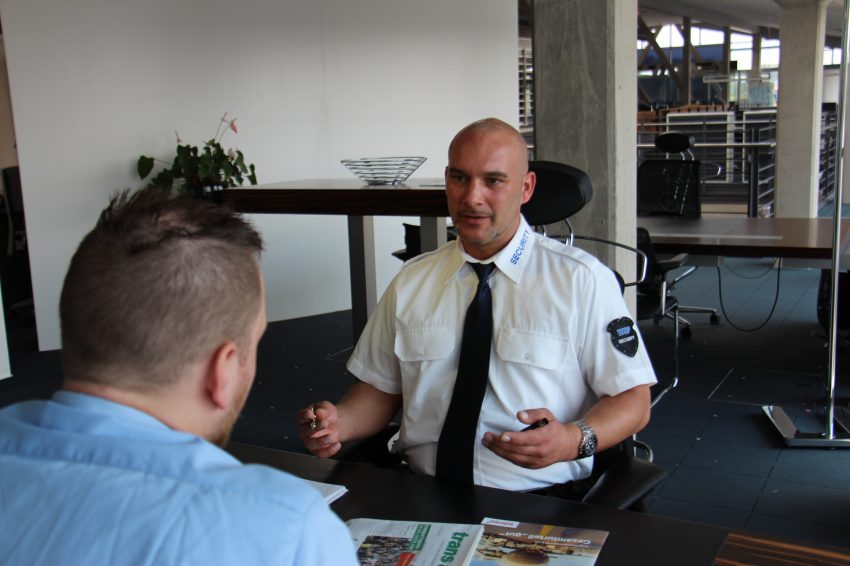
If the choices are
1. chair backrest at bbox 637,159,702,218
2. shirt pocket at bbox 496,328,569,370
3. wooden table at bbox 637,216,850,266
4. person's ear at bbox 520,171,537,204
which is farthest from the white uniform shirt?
chair backrest at bbox 637,159,702,218

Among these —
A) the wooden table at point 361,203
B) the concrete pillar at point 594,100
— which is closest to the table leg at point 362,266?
the wooden table at point 361,203

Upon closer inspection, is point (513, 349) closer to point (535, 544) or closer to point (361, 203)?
point (535, 544)

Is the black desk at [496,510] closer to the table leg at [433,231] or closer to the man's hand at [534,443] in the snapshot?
the man's hand at [534,443]

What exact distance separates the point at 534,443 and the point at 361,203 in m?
2.04

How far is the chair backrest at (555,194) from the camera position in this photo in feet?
8.04

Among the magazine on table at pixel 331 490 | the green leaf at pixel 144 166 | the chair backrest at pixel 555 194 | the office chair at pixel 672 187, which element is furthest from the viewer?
the office chair at pixel 672 187

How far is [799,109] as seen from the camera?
8.94m

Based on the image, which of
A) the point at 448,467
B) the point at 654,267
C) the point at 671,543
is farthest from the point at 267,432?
the point at 671,543

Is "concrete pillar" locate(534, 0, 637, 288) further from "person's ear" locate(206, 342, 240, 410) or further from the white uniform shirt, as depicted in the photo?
"person's ear" locate(206, 342, 240, 410)

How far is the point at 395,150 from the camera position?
7.19 metres

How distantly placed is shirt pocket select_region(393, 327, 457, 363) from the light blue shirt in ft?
4.01

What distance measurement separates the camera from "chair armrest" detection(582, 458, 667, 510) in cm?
164

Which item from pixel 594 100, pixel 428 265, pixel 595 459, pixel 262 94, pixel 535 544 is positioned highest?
pixel 262 94

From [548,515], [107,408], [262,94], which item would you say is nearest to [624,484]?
[548,515]
